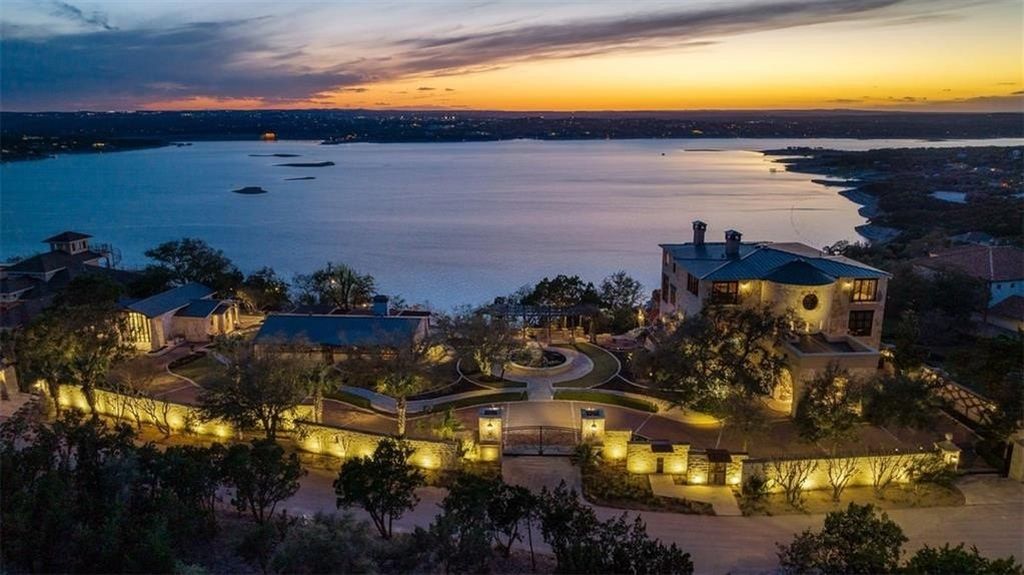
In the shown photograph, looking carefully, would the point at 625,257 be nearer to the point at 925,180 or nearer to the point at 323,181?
the point at 925,180

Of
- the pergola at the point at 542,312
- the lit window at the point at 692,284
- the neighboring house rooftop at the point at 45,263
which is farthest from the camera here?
the neighboring house rooftop at the point at 45,263

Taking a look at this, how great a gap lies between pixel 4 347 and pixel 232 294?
42.8ft

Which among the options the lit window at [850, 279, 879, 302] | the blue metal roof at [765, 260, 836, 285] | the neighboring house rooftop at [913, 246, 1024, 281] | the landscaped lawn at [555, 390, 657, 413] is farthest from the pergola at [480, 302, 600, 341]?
the neighboring house rooftop at [913, 246, 1024, 281]

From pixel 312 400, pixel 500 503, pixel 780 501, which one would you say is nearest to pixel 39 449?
pixel 312 400

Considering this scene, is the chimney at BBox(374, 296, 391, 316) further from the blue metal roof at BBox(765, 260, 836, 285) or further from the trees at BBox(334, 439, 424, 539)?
the blue metal roof at BBox(765, 260, 836, 285)

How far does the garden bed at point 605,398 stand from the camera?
929 inches

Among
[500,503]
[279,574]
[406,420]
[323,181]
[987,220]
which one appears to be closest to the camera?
[279,574]

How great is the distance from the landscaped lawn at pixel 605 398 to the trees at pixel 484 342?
9.17 ft

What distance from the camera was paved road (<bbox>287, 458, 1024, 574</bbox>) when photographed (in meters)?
15.3

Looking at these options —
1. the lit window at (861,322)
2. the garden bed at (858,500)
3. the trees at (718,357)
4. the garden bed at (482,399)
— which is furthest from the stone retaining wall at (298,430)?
the lit window at (861,322)

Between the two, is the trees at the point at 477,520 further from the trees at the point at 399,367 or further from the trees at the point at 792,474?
the trees at the point at 792,474

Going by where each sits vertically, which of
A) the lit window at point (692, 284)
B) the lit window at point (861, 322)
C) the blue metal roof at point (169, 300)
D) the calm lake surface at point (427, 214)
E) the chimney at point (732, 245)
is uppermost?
the chimney at point (732, 245)

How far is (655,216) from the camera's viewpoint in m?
88.5

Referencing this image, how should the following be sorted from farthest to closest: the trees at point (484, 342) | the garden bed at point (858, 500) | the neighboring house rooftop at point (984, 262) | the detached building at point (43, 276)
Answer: the detached building at point (43, 276)
the neighboring house rooftop at point (984, 262)
the trees at point (484, 342)
the garden bed at point (858, 500)
